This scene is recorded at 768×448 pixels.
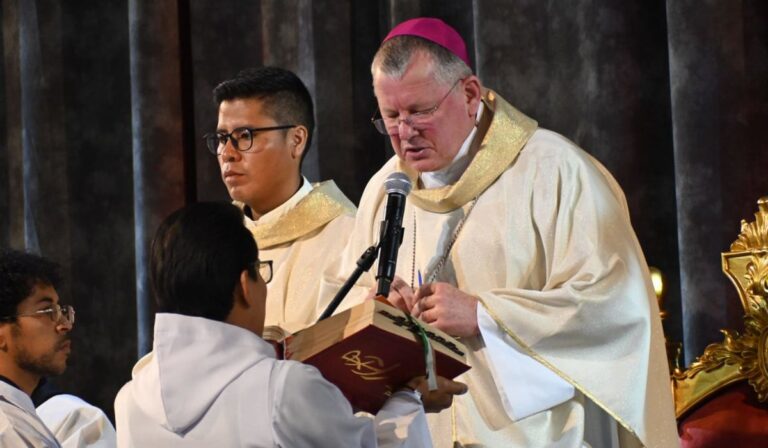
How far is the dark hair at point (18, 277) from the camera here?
3531mm

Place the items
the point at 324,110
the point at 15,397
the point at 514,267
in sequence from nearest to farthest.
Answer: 1. the point at 15,397
2. the point at 514,267
3. the point at 324,110

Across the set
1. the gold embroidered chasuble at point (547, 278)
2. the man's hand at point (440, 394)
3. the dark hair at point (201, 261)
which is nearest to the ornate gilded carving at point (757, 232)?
the gold embroidered chasuble at point (547, 278)

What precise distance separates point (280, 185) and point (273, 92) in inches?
10.3

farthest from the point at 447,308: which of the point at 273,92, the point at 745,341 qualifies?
the point at 273,92

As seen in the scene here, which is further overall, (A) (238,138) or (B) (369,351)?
(A) (238,138)

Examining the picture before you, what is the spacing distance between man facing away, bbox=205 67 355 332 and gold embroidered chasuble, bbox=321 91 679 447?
602mm

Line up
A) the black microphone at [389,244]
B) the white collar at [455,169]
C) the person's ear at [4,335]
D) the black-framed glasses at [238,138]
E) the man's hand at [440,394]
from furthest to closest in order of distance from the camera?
1. the black-framed glasses at [238,138]
2. the person's ear at [4,335]
3. the white collar at [455,169]
4. the black microphone at [389,244]
5. the man's hand at [440,394]

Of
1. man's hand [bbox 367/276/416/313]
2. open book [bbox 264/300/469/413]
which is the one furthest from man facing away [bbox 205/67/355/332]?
open book [bbox 264/300/469/413]

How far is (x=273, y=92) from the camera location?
13.1 ft

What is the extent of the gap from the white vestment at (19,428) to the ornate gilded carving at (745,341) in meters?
1.58

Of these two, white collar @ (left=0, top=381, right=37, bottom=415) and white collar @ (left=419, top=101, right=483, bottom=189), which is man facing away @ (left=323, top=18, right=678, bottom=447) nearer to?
white collar @ (left=419, top=101, right=483, bottom=189)

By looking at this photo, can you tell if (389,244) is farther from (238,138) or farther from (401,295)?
(238,138)

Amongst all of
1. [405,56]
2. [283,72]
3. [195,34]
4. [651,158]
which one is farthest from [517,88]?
[195,34]

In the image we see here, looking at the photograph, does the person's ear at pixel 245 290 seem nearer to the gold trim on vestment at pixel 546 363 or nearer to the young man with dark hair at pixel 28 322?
the gold trim on vestment at pixel 546 363
